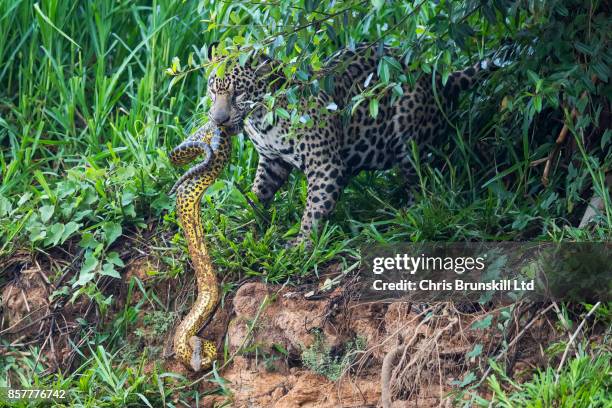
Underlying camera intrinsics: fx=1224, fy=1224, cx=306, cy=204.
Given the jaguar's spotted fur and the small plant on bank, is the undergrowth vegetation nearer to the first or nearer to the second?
the jaguar's spotted fur

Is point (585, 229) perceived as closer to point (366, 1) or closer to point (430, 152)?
point (430, 152)

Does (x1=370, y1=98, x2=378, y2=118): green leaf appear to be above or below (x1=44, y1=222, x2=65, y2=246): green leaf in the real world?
above

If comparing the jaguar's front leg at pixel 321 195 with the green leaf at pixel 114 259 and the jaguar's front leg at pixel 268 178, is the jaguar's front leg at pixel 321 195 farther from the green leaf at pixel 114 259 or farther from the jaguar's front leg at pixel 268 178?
the green leaf at pixel 114 259

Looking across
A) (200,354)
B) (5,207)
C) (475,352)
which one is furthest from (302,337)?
(5,207)

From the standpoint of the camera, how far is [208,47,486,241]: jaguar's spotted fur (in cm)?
636

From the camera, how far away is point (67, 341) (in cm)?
653

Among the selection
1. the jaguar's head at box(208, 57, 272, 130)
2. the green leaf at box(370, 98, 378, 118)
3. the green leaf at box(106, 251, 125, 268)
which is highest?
the green leaf at box(370, 98, 378, 118)

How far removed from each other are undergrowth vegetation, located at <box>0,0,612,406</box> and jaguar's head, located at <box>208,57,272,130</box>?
20 centimetres

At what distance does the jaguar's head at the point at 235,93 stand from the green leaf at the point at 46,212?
3.88ft

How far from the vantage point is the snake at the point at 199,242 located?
6.22 metres

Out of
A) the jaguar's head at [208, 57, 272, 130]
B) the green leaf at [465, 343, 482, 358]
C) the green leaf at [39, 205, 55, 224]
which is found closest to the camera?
the green leaf at [465, 343, 482, 358]

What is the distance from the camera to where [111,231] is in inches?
268

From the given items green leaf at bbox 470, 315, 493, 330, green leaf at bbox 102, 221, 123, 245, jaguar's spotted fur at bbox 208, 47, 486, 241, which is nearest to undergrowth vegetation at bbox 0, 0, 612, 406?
green leaf at bbox 102, 221, 123, 245

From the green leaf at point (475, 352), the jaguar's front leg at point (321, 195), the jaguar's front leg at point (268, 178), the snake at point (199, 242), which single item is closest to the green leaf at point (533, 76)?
the jaguar's front leg at point (321, 195)
